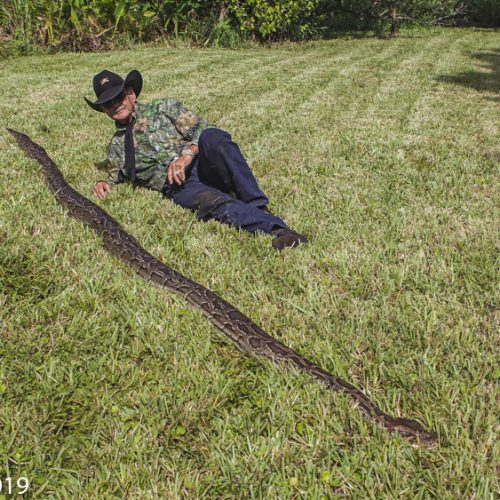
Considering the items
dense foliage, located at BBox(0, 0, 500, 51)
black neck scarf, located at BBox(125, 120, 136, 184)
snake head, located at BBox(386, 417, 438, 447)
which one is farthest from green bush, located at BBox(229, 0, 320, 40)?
snake head, located at BBox(386, 417, 438, 447)

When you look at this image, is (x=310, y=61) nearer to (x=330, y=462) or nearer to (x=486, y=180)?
(x=486, y=180)

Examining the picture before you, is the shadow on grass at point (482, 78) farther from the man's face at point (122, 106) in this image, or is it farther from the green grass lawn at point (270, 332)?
the man's face at point (122, 106)

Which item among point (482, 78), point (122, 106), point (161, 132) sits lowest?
point (482, 78)

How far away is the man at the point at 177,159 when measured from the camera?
4.85 m

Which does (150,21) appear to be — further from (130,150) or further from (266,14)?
(130,150)

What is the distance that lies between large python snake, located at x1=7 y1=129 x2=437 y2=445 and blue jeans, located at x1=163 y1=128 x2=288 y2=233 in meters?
0.89

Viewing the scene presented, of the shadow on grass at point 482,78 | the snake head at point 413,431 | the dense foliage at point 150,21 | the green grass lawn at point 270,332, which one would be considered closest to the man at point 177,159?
the green grass lawn at point 270,332

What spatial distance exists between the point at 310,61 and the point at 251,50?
158 inches

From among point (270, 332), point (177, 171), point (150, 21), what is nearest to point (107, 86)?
point (177, 171)

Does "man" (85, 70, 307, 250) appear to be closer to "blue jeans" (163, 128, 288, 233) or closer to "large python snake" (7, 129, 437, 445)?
"blue jeans" (163, 128, 288, 233)

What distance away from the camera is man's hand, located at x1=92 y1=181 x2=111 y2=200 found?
5.44 m

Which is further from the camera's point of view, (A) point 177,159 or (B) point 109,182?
(B) point 109,182

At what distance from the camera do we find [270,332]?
3295 millimetres

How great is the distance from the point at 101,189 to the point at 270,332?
3.10 metres
